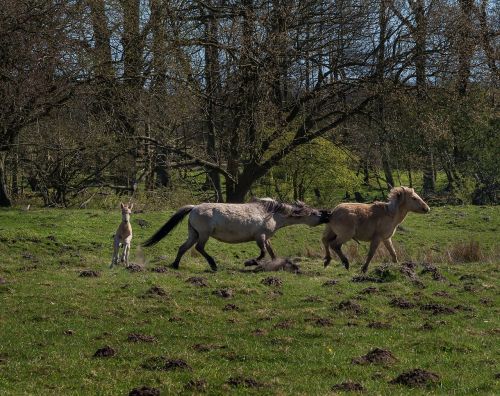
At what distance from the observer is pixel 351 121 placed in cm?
2791

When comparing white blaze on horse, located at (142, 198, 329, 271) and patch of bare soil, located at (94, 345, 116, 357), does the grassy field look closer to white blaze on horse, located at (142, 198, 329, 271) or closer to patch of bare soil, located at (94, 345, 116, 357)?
patch of bare soil, located at (94, 345, 116, 357)

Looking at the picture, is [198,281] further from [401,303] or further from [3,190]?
[3,190]

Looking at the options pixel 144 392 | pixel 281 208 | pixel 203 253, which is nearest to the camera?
pixel 144 392

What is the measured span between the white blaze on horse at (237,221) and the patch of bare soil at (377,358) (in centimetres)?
718

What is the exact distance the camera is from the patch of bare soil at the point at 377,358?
350 inches

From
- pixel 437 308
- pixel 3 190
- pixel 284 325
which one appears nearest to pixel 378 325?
pixel 284 325

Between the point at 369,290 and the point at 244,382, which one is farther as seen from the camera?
the point at 369,290

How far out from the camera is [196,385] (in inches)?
306

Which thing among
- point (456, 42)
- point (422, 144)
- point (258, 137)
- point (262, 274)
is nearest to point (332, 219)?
point (262, 274)

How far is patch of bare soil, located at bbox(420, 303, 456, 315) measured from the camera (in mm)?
11859

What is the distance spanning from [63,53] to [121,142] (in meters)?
3.58

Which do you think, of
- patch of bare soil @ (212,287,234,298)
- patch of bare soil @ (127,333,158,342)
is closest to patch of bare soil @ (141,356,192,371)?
patch of bare soil @ (127,333,158,342)

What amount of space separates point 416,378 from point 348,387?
80 centimetres

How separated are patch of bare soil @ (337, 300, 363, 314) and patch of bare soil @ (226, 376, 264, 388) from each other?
4.06m
